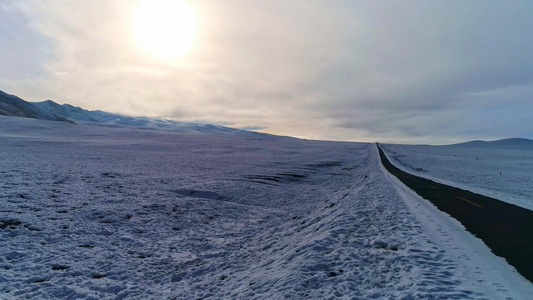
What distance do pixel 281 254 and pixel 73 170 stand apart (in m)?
16.6

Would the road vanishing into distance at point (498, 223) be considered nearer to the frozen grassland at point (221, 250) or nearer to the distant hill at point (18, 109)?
the frozen grassland at point (221, 250)

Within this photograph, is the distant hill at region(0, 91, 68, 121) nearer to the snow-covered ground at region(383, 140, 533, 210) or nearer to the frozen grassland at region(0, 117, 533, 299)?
the frozen grassland at region(0, 117, 533, 299)

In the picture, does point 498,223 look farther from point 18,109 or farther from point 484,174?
point 18,109

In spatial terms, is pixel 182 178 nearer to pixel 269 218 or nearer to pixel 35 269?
pixel 269 218

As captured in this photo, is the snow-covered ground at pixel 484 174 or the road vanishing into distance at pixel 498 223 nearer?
the road vanishing into distance at pixel 498 223

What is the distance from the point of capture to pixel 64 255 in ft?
24.0

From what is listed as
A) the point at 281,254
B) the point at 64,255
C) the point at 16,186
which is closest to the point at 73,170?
the point at 16,186

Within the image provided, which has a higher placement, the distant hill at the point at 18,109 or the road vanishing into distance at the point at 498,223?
the distant hill at the point at 18,109

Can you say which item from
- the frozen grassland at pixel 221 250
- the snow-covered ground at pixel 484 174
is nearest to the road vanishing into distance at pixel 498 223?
the frozen grassland at pixel 221 250

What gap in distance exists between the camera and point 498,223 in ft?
29.1

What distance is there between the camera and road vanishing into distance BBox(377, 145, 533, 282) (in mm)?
6074

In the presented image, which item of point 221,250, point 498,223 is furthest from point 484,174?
point 221,250

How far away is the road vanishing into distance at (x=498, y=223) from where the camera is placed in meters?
6.07

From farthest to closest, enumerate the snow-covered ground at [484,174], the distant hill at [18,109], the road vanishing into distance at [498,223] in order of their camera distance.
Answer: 1. the distant hill at [18,109]
2. the snow-covered ground at [484,174]
3. the road vanishing into distance at [498,223]
